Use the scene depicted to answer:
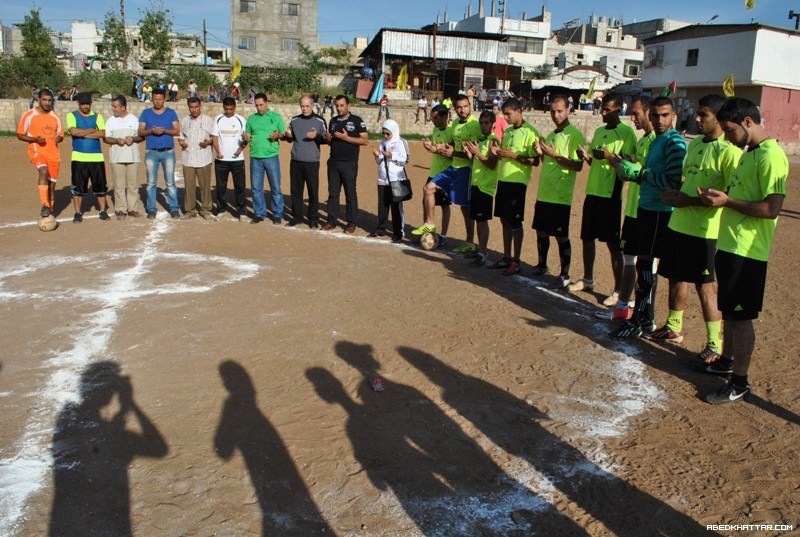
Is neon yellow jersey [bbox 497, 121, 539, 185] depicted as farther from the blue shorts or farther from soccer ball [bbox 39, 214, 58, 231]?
soccer ball [bbox 39, 214, 58, 231]

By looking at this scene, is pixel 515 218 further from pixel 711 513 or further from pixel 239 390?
pixel 711 513

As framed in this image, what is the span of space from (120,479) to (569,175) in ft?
18.7

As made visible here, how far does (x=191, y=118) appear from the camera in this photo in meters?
10.9

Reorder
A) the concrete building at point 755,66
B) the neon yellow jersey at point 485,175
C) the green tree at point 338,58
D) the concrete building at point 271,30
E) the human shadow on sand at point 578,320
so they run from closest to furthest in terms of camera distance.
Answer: the human shadow on sand at point 578,320, the neon yellow jersey at point 485,175, the concrete building at point 755,66, the green tree at point 338,58, the concrete building at point 271,30

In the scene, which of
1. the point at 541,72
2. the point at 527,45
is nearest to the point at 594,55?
the point at 527,45

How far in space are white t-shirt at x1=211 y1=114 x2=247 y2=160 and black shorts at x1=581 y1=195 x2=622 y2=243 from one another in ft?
19.9

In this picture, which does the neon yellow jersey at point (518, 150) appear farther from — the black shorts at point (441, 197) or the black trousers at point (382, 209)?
the black trousers at point (382, 209)

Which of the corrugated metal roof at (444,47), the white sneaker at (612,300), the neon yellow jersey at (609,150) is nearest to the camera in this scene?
the neon yellow jersey at (609,150)

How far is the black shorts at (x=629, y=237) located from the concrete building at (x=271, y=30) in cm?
6017

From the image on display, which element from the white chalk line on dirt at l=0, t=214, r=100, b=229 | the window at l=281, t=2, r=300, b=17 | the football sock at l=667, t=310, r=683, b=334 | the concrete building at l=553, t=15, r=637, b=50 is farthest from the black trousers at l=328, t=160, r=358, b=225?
the concrete building at l=553, t=15, r=637, b=50

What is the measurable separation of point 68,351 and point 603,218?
5.19 m

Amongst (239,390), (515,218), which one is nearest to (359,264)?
(515,218)

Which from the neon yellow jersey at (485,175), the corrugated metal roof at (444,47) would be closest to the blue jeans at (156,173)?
the neon yellow jersey at (485,175)

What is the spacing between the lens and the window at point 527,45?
67900 mm
